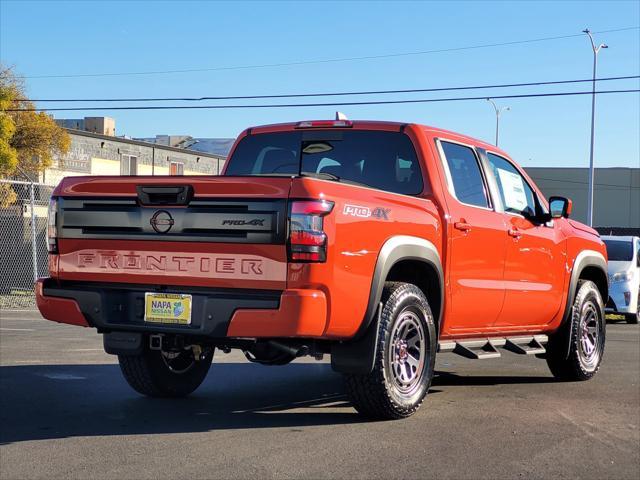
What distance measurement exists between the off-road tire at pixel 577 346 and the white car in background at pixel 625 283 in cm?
840

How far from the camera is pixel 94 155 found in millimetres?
50406

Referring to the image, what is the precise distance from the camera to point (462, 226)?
23.1ft

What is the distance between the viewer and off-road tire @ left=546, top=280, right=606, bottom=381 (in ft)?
28.9

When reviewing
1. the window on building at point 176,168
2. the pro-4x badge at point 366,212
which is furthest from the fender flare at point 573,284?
the window on building at point 176,168

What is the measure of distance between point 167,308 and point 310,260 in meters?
1.01

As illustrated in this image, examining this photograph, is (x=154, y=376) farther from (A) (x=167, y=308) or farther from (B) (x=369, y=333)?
(B) (x=369, y=333)

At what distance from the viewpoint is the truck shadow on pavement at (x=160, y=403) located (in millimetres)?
6082

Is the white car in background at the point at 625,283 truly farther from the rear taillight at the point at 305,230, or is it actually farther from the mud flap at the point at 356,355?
the rear taillight at the point at 305,230

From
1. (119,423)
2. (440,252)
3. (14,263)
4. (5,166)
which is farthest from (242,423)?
(5,166)

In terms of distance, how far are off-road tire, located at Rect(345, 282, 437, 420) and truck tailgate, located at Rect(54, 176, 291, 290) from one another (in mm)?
955

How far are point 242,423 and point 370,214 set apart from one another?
1.68m

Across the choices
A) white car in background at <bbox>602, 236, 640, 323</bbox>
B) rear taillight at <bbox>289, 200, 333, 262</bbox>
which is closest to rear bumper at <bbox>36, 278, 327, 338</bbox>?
rear taillight at <bbox>289, 200, 333, 262</bbox>

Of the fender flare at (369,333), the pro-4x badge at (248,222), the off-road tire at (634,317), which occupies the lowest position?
the off-road tire at (634,317)

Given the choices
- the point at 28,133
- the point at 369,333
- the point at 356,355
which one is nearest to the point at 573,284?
the point at 369,333
